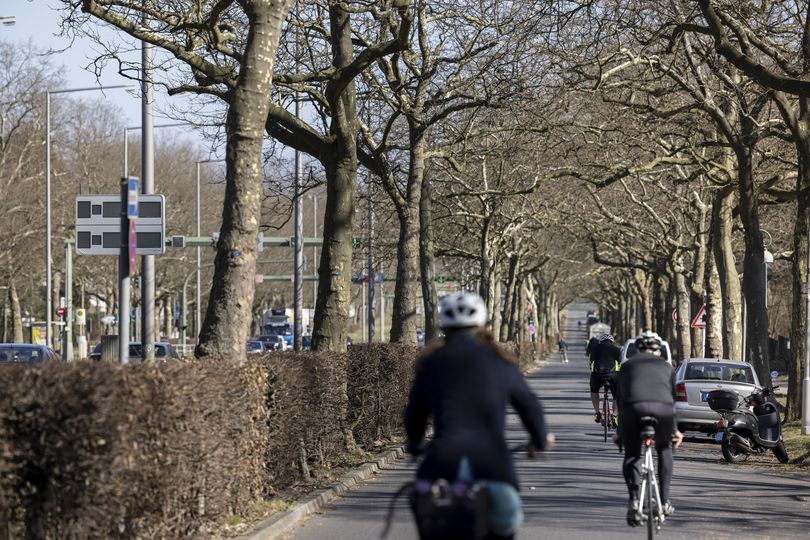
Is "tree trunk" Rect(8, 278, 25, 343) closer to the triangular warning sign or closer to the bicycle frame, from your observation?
the triangular warning sign

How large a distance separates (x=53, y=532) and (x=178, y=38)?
12.1 m

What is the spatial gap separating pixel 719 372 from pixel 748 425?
14.6 feet

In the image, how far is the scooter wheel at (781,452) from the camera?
1877 centimetres

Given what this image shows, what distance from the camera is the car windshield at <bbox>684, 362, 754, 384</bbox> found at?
2298 centimetres

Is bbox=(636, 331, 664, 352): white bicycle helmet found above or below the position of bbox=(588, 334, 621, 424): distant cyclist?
above

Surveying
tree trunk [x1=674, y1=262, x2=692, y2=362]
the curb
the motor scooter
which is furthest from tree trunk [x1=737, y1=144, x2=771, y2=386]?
tree trunk [x1=674, y1=262, x2=692, y2=362]

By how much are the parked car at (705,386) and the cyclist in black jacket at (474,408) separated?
16.3 meters

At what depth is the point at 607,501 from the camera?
13.4 meters

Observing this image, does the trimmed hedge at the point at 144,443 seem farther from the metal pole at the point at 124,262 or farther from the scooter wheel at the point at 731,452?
the scooter wheel at the point at 731,452

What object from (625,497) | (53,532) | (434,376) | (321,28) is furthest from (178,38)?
(434,376)

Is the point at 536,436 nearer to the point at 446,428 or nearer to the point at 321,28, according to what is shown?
the point at 446,428

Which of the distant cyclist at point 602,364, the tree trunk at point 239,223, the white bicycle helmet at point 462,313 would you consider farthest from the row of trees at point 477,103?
the white bicycle helmet at point 462,313

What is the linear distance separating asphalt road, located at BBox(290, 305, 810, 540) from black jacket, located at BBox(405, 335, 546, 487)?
5.40m

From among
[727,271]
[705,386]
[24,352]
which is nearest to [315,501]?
[705,386]
